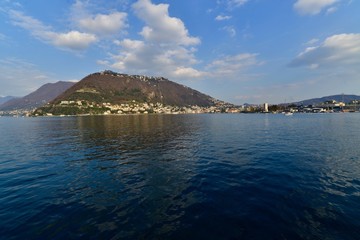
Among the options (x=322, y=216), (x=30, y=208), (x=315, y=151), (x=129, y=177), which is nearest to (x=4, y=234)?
(x=30, y=208)

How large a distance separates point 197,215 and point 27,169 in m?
24.0

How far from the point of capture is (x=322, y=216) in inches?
486

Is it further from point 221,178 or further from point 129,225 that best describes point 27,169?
point 221,178

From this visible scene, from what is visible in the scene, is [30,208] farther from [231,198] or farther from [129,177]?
[231,198]

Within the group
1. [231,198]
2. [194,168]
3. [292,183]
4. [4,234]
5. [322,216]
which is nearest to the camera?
[4,234]

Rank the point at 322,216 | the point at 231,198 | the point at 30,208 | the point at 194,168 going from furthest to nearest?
the point at 194,168, the point at 231,198, the point at 30,208, the point at 322,216

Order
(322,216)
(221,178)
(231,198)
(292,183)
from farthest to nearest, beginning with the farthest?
1. (221,178)
2. (292,183)
3. (231,198)
4. (322,216)

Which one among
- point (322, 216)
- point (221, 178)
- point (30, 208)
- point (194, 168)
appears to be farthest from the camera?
point (194, 168)

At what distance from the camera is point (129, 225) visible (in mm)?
11609

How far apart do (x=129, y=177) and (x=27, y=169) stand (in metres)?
14.8

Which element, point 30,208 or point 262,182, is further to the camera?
point 262,182

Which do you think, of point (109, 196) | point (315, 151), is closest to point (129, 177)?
point (109, 196)

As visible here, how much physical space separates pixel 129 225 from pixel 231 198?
8070 mm

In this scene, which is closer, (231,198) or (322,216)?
(322,216)
